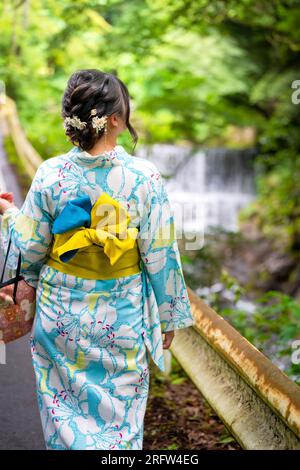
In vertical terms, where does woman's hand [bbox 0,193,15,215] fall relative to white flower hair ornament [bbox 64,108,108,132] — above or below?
below

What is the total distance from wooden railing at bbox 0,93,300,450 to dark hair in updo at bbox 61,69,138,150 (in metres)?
1.23

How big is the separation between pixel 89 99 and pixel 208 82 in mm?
18009

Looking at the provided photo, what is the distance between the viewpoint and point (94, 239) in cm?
267

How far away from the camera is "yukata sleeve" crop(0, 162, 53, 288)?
2752 millimetres

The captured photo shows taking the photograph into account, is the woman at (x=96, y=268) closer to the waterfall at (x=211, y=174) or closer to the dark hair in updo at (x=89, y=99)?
the dark hair in updo at (x=89, y=99)

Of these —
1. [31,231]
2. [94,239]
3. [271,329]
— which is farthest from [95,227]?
[271,329]

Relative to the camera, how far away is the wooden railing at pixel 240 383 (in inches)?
101

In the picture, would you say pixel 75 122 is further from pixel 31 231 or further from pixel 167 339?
pixel 167 339

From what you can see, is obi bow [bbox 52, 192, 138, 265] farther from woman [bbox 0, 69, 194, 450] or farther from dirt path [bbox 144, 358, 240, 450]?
dirt path [bbox 144, 358, 240, 450]

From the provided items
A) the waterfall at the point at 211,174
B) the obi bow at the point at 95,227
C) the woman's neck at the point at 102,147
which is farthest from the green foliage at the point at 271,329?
the waterfall at the point at 211,174

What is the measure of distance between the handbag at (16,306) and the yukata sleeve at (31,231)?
0.04m

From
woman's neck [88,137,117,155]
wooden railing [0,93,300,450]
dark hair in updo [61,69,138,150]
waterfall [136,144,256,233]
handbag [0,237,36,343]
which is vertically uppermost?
dark hair in updo [61,69,138,150]

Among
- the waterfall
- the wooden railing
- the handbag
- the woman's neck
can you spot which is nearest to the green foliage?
the wooden railing
